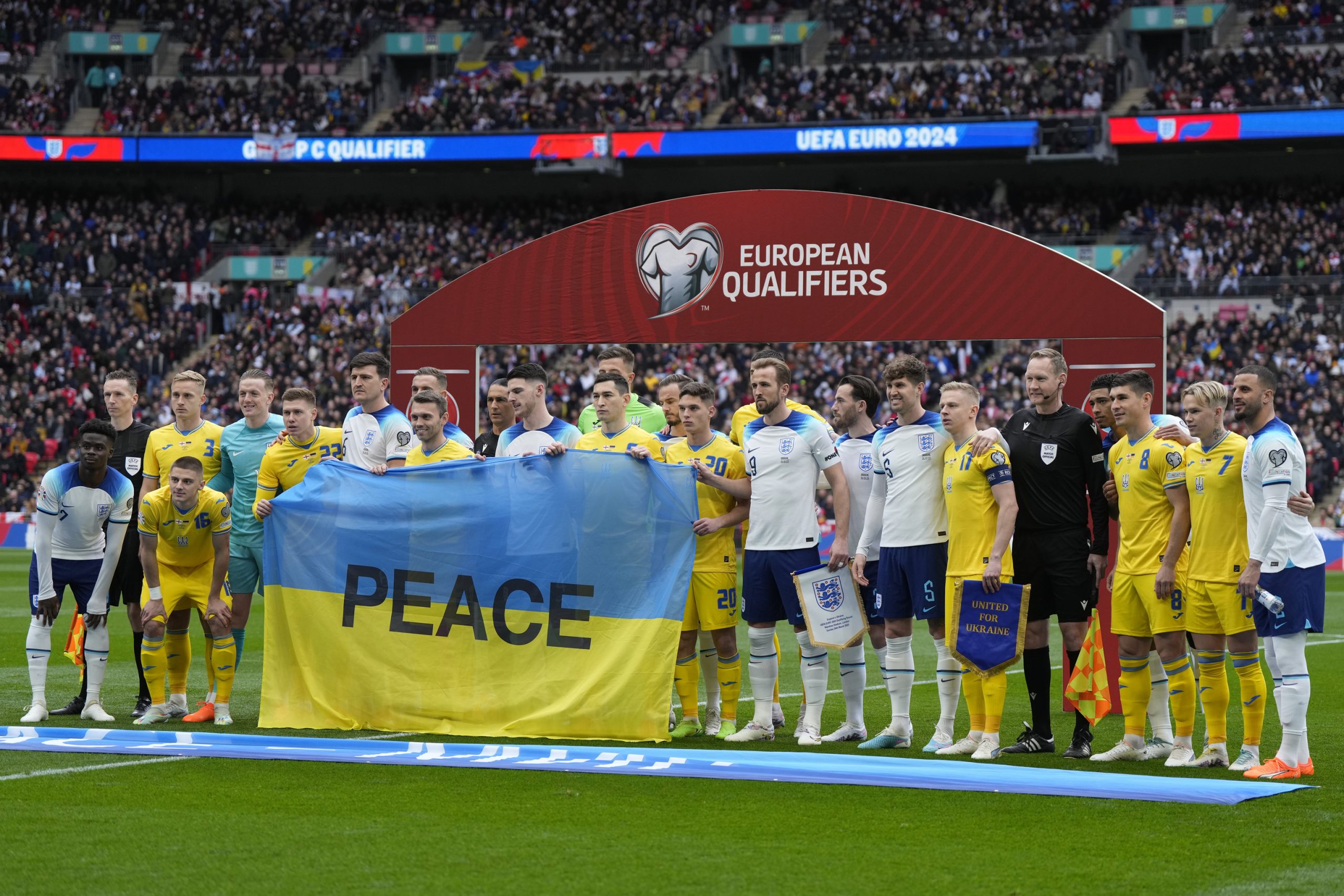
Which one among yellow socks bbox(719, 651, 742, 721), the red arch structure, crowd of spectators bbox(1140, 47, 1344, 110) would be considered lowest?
yellow socks bbox(719, 651, 742, 721)

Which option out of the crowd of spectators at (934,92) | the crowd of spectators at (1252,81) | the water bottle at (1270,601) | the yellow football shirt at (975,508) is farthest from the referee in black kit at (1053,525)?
the crowd of spectators at (934,92)

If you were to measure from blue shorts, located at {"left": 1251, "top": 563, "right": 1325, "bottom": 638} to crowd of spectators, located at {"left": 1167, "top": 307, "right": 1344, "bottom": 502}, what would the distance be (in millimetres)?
22408

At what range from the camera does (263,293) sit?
133 feet

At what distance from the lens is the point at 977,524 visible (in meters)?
8.08

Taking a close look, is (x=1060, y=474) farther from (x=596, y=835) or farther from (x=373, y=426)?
(x=373, y=426)

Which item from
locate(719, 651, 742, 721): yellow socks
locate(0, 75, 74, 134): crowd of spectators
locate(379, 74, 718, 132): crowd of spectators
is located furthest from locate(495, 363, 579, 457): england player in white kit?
locate(0, 75, 74, 134): crowd of spectators

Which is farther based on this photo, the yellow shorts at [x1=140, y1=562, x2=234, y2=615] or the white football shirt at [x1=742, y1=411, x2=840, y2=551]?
the yellow shorts at [x1=140, y1=562, x2=234, y2=615]

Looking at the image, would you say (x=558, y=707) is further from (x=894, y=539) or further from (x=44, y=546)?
(x=44, y=546)

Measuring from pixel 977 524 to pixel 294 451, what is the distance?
4.29 m

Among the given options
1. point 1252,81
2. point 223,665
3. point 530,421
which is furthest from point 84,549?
point 1252,81

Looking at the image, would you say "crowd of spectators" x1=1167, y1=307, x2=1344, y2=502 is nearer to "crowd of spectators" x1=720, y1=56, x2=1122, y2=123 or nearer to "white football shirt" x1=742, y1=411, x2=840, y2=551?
"crowd of spectators" x1=720, y1=56, x2=1122, y2=123

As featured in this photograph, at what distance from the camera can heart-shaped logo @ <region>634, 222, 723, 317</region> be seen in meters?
12.0

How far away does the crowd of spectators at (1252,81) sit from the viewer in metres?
36.4

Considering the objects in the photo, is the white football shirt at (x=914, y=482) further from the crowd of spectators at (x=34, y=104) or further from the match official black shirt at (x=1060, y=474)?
the crowd of spectators at (x=34, y=104)
